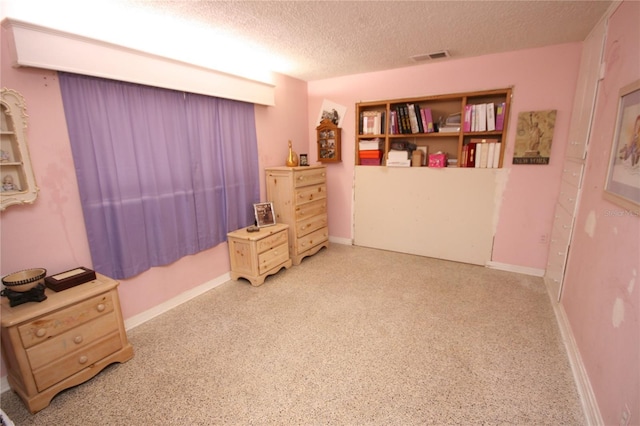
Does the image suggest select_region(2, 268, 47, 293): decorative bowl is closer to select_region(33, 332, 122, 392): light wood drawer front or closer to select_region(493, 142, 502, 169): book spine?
select_region(33, 332, 122, 392): light wood drawer front

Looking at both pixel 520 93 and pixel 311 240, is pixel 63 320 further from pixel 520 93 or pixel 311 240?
pixel 520 93

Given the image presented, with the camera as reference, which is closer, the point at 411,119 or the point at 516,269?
the point at 516,269

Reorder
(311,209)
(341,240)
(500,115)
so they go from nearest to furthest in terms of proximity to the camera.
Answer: (500,115) → (311,209) → (341,240)

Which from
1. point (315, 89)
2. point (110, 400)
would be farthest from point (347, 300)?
point (315, 89)

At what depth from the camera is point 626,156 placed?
1389 millimetres

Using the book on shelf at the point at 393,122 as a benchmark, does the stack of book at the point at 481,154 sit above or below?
below

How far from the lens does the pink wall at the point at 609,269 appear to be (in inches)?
45.9

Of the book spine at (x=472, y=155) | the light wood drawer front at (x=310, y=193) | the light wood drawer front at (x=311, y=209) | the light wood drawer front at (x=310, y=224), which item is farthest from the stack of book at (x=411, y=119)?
the light wood drawer front at (x=310, y=224)

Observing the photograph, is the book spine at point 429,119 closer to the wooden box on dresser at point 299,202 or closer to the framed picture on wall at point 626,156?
the wooden box on dresser at point 299,202

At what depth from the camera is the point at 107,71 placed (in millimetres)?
1852

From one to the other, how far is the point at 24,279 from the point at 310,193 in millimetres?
2472

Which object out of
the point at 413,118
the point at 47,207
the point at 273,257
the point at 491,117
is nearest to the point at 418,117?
the point at 413,118

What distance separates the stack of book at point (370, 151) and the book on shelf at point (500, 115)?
1.25 m

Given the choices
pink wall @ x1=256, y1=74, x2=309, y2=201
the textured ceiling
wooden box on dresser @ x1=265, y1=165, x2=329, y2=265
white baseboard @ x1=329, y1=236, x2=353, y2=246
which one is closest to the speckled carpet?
wooden box on dresser @ x1=265, y1=165, x2=329, y2=265
